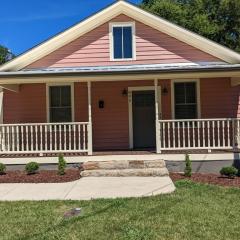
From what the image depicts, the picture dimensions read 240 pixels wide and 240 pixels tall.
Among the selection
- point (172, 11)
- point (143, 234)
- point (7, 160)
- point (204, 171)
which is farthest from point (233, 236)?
point (172, 11)

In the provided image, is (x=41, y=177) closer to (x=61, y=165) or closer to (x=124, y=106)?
(x=61, y=165)

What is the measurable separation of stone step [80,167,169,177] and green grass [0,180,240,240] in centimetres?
259

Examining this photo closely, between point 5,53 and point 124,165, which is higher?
point 5,53

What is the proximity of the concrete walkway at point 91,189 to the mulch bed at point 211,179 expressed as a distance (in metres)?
0.70

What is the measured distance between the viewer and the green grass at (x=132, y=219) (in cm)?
671

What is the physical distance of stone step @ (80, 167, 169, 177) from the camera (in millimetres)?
12289

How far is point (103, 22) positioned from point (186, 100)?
4.08 metres

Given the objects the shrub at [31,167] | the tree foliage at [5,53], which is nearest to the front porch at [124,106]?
the shrub at [31,167]

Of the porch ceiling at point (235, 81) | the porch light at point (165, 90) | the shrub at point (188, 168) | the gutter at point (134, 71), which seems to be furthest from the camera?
the porch light at point (165, 90)

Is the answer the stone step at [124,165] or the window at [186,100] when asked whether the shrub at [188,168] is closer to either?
the stone step at [124,165]

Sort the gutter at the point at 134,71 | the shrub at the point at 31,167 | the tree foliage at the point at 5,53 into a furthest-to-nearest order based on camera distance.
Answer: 1. the tree foliage at the point at 5,53
2. the gutter at the point at 134,71
3. the shrub at the point at 31,167

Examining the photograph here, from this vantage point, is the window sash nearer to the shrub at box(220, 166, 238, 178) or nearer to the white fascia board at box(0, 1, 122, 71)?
the white fascia board at box(0, 1, 122, 71)

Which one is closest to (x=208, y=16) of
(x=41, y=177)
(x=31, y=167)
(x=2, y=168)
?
(x=31, y=167)

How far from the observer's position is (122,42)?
54.0 ft
